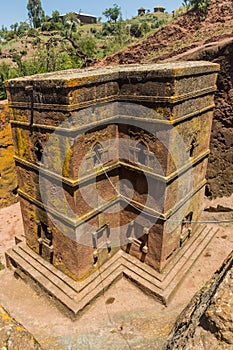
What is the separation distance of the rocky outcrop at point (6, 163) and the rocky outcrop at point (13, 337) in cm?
1619

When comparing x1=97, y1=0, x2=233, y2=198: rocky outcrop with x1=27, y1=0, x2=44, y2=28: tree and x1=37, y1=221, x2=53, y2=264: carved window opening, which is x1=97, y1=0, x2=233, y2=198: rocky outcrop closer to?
x1=37, y1=221, x2=53, y2=264: carved window opening

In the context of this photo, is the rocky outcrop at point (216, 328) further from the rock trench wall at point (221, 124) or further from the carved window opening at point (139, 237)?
the rock trench wall at point (221, 124)

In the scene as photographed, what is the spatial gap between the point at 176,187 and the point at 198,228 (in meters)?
4.43

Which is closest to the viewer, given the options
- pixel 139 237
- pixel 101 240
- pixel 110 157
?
pixel 110 157

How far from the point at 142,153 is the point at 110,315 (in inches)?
243

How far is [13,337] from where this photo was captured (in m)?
3.63

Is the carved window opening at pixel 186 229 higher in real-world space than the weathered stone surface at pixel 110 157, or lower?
lower

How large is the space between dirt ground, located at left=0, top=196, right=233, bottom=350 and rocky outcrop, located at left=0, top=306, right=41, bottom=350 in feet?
20.6

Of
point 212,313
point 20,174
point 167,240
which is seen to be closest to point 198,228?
point 167,240

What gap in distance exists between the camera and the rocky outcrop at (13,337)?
11.6 feet

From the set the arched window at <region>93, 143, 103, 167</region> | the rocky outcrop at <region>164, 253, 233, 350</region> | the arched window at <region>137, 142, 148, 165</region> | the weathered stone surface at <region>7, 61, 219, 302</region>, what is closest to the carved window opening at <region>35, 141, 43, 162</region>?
the weathered stone surface at <region>7, 61, 219, 302</region>

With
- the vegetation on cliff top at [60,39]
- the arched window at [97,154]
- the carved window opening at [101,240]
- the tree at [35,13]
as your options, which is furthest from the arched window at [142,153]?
the tree at [35,13]

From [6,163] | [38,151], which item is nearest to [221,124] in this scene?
[38,151]

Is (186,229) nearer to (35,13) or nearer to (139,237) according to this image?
(139,237)
